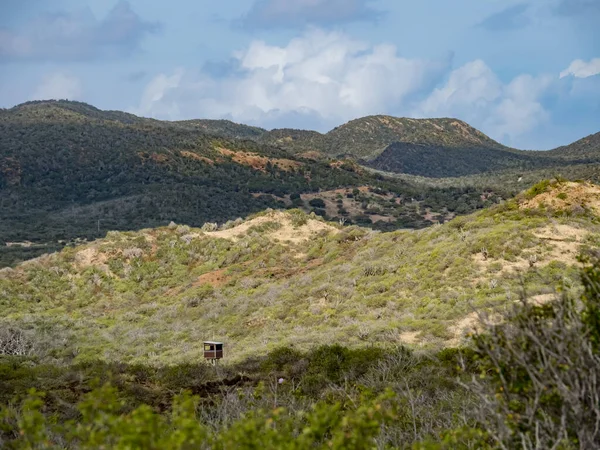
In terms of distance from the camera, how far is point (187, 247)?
36.1 metres

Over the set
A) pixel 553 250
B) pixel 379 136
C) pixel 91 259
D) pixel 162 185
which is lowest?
pixel 553 250

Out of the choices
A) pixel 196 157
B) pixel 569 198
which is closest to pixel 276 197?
pixel 196 157

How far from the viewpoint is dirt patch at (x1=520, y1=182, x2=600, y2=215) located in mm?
25484

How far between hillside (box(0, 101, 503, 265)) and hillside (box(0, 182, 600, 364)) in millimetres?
18845

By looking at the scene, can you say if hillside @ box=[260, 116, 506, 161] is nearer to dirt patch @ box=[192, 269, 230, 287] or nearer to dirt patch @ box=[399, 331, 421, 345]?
dirt patch @ box=[192, 269, 230, 287]

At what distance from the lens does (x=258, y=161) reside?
304ft

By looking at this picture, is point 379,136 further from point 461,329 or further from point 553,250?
point 461,329

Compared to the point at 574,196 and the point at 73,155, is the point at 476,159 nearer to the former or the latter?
the point at 73,155

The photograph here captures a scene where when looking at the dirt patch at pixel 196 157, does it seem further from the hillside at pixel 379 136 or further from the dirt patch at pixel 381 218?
the hillside at pixel 379 136

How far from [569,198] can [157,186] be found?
60639mm

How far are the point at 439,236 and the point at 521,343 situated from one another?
22.1 m

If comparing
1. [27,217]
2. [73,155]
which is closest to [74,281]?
[27,217]

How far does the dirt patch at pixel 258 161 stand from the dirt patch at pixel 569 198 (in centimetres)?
6465

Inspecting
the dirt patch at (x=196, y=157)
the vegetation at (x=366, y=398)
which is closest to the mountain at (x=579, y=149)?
the dirt patch at (x=196, y=157)
